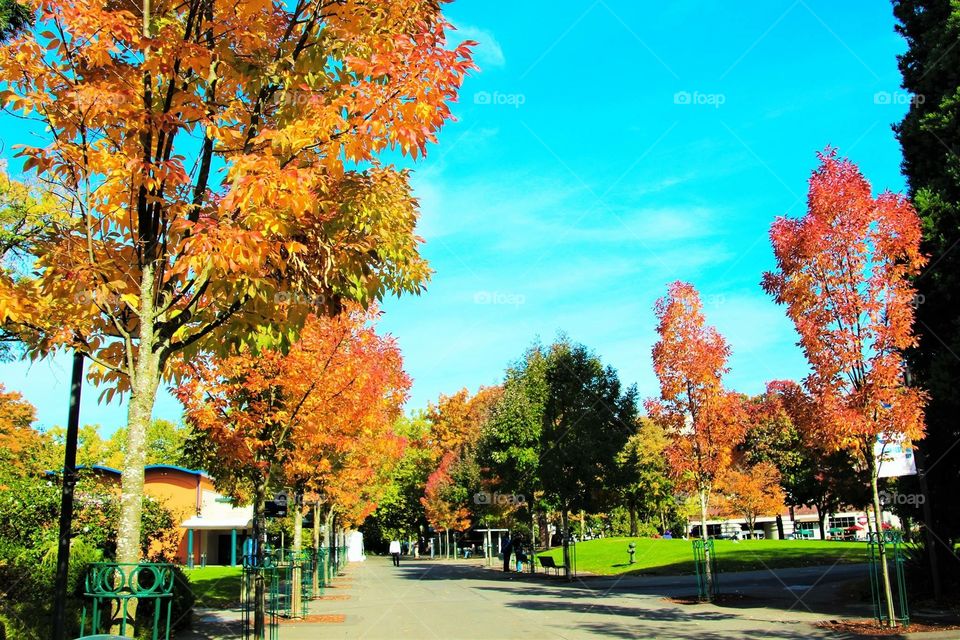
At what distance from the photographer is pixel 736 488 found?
5406 centimetres

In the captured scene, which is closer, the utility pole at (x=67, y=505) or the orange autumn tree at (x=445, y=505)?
the utility pole at (x=67, y=505)

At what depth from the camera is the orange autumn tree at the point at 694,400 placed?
20438 millimetres

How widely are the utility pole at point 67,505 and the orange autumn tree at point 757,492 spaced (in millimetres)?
51178

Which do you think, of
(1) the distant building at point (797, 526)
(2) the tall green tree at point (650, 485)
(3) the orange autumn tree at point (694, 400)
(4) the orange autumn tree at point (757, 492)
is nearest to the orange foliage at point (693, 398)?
(3) the orange autumn tree at point (694, 400)

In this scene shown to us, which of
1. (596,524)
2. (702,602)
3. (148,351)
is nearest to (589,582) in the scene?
(702,602)

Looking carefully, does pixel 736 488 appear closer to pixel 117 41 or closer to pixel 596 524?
pixel 596 524

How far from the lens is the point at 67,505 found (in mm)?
8109

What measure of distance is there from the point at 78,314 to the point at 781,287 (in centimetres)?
1290

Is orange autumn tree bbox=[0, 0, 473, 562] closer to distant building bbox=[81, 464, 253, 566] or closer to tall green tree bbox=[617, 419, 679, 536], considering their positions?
tall green tree bbox=[617, 419, 679, 536]

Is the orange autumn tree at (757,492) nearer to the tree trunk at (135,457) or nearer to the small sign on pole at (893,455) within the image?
the small sign on pole at (893,455)

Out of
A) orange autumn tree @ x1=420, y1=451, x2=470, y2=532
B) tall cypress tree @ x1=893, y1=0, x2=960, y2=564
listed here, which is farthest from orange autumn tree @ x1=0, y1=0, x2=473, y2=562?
orange autumn tree @ x1=420, y1=451, x2=470, y2=532

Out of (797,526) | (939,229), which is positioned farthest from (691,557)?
(797,526)

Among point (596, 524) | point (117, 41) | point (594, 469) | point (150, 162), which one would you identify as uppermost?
point (117, 41)

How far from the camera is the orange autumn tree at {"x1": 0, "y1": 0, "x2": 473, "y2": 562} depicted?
5.94 meters
